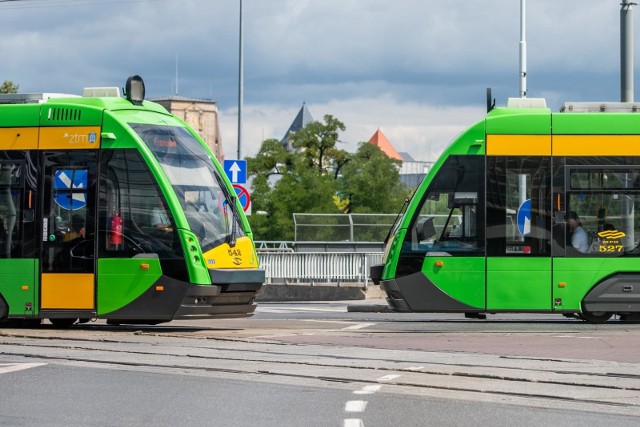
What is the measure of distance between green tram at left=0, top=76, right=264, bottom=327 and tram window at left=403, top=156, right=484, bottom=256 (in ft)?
9.00

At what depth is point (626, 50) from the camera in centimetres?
2591

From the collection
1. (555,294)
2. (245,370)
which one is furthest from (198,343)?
(555,294)

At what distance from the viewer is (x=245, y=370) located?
1231 centimetres

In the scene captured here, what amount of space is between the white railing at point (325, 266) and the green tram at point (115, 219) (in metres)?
16.3

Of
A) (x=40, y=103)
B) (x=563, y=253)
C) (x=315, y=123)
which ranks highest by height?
(x=315, y=123)

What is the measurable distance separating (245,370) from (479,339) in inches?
190

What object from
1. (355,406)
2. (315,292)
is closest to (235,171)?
(315,292)

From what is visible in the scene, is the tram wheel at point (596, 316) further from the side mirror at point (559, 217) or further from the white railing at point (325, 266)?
the white railing at point (325, 266)

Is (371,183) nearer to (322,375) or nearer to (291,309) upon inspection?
(291,309)

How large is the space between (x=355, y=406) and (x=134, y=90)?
383 inches

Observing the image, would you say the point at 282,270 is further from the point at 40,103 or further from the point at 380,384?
the point at 380,384

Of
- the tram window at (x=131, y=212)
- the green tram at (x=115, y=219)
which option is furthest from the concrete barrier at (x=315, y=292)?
the tram window at (x=131, y=212)

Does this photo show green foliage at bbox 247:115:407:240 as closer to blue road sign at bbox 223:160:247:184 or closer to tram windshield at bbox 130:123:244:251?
blue road sign at bbox 223:160:247:184

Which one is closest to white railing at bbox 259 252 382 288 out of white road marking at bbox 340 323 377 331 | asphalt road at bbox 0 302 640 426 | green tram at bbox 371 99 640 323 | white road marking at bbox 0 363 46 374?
white road marking at bbox 340 323 377 331
